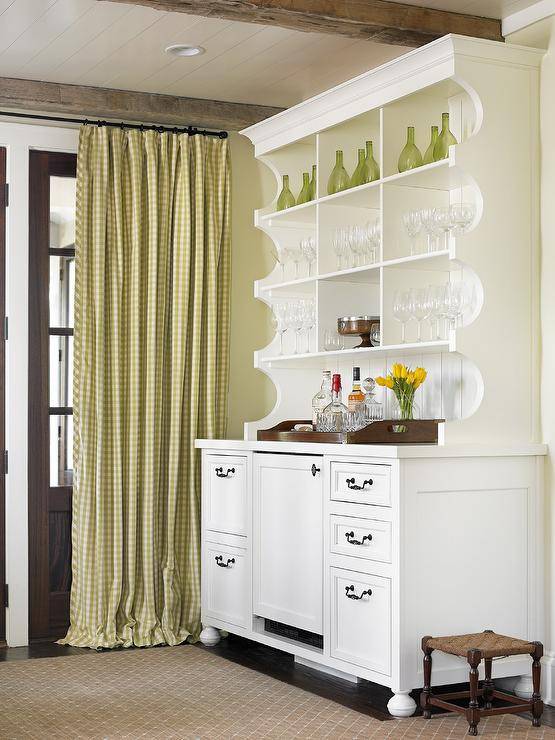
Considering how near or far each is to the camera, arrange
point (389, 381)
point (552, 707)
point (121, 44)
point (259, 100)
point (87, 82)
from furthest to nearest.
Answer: point (259, 100) < point (87, 82) < point (121, 44) < point (389, 381) < point (552, 707)

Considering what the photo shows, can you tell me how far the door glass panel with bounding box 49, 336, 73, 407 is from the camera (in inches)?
201

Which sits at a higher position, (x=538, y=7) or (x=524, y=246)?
(x=538, y=7)

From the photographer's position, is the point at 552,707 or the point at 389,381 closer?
the point at 552,707

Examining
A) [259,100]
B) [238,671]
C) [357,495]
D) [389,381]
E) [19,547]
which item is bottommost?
[238,671]

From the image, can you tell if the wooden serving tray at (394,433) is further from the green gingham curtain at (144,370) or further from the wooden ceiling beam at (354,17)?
the wooden ceiling beam at (354,17)

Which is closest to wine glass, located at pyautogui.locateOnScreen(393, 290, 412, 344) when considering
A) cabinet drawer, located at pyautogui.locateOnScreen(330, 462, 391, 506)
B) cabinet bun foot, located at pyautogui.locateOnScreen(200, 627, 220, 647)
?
cabinet drawer, located at pyautogui.locateOnScreen(330, 462, 391, 506)

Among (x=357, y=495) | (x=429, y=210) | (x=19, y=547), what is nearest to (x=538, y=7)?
(x=429, y=210)

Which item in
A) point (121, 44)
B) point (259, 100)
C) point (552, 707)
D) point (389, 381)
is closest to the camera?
point (552, 707)

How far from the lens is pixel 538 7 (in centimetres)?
393

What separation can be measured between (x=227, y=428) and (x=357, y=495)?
5.40ft

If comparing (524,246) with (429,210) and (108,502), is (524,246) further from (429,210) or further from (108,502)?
(108,502)

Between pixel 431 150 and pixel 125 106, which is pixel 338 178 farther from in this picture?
pixel 125 106

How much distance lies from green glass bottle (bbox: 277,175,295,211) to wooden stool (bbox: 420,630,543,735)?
85.5 inches

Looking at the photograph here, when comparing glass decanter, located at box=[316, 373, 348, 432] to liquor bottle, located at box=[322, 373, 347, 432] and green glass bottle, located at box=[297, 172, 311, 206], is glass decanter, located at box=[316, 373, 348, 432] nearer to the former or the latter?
liquor bottle, located at box=[322, 373, 347, 432]
